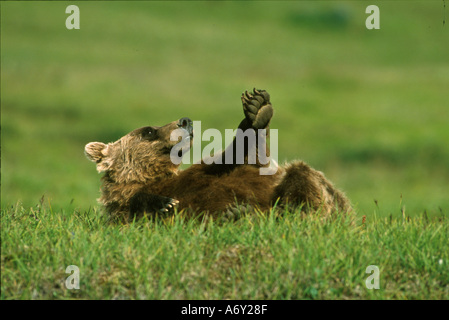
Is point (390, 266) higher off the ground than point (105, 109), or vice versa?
point (105, 109)

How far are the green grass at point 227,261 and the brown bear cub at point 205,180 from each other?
14.9 inches

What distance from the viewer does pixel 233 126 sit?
888 inches

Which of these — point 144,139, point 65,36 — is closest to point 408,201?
point 144,139

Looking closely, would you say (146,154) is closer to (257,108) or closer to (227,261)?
Result: (257,108)

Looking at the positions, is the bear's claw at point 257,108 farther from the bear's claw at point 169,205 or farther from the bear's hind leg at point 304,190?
the bear's claw at point 169,205

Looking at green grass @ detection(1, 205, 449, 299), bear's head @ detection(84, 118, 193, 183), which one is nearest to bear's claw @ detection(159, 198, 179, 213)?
green grass @ detection(1, 205, 449, 299)

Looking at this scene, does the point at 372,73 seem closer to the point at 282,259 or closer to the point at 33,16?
the point at 33,16

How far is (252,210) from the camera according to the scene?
6.23m

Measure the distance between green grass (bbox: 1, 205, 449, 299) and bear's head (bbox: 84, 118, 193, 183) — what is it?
1200 millimetres

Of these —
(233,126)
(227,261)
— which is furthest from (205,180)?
(233,126)

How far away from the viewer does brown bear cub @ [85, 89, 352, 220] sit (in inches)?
249

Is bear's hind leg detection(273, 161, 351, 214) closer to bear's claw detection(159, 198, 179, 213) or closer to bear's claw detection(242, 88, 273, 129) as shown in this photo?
bear's claw detection(242, 88, 273, 129)

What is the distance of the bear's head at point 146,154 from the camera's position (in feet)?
23.3

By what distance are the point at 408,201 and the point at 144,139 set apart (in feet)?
35.8
